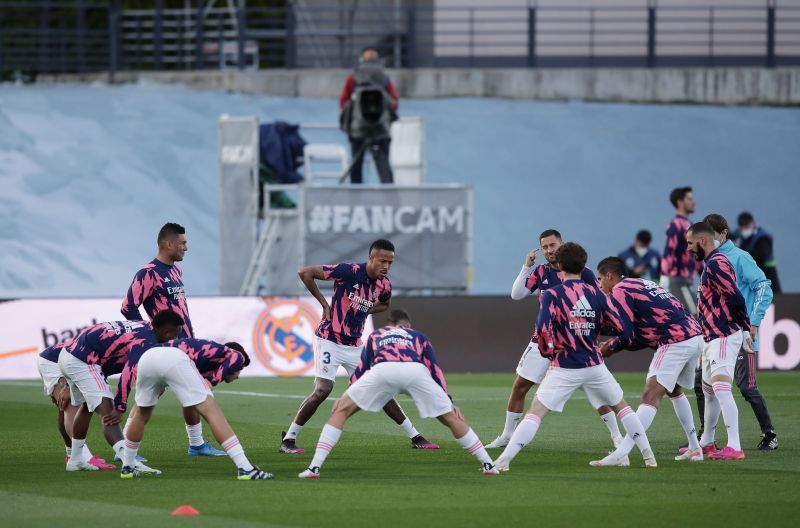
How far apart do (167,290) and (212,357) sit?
212 cm

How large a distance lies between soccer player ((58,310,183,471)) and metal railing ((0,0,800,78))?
28.2m

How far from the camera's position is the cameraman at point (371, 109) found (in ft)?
86.5

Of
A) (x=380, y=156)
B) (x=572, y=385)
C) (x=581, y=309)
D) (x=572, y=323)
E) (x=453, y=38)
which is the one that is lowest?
(x=572, y=385)

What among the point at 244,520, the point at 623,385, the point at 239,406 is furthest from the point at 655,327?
the point at 623,385

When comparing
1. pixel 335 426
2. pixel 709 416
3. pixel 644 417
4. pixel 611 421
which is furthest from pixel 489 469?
pixel 709 416

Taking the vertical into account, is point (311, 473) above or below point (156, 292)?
below

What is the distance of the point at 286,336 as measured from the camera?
2516cm

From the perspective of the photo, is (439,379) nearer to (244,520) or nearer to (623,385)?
(244,520)

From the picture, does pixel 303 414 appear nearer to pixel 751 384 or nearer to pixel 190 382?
pixel 190 382

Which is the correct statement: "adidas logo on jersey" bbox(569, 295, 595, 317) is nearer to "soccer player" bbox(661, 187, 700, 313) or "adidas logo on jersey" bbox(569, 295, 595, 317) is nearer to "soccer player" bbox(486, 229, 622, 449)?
"soccer player" bbox(486, 229, 622, 449)

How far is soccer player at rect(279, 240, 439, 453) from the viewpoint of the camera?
1412 centimetres

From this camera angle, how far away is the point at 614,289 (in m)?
13.0

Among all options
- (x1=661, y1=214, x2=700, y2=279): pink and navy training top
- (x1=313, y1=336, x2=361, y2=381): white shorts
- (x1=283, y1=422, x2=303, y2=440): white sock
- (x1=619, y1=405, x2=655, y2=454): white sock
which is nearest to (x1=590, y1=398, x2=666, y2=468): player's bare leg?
(x1=619, y1=405, x2=655, y2=454): white sock

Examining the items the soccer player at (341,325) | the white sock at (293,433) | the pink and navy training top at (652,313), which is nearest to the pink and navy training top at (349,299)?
the soccer player at (341,325)
